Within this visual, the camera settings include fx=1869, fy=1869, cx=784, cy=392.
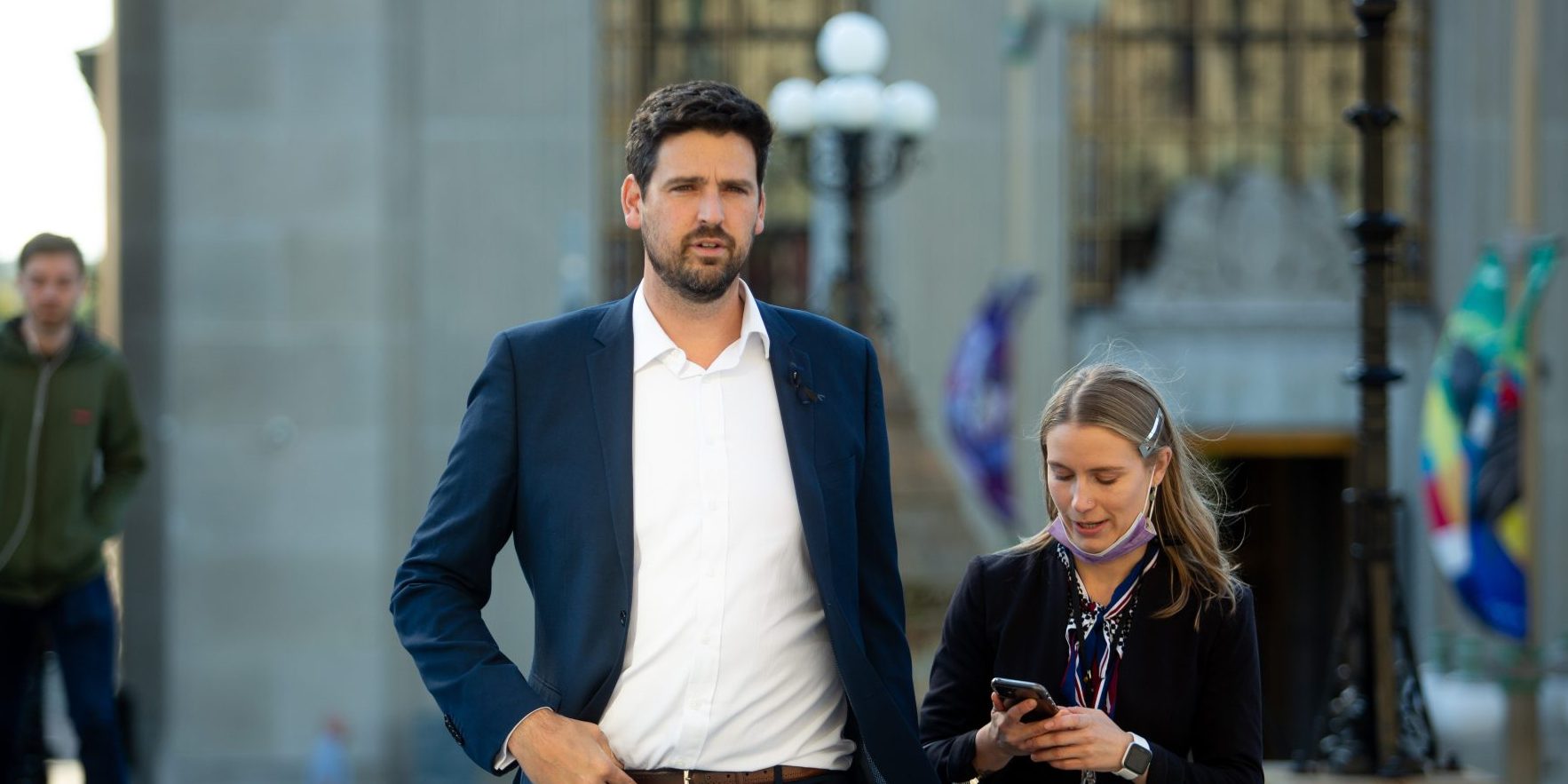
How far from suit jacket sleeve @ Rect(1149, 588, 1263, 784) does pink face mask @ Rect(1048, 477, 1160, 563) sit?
200mm

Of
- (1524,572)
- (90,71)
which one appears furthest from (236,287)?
(1524,572)

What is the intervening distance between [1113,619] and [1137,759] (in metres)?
0.36

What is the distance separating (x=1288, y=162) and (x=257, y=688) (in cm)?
1307

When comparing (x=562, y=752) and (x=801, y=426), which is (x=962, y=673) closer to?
(x=801, y=426)

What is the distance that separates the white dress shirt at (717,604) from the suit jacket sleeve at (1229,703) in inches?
30.2

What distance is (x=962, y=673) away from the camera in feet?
13.1

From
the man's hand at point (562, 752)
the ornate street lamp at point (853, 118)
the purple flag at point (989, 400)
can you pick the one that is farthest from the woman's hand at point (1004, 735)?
the purple flag at point (989, 400)

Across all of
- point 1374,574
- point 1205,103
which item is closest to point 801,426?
point 1374,574

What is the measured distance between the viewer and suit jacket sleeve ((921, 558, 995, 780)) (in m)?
3.97

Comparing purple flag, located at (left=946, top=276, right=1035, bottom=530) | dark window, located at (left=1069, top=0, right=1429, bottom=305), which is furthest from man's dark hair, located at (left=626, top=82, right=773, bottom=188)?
dark window, located at (left=1069, top=0, right=1429, bottom=305)

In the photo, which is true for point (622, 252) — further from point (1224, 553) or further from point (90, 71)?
point (1224, 553)

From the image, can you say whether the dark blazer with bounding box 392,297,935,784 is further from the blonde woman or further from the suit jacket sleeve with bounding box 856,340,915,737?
the blonde woman

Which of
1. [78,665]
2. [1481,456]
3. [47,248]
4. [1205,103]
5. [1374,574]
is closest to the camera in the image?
[78,665]

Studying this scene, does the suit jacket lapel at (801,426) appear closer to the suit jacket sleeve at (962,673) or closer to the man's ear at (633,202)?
the man's ear at (633,202)
